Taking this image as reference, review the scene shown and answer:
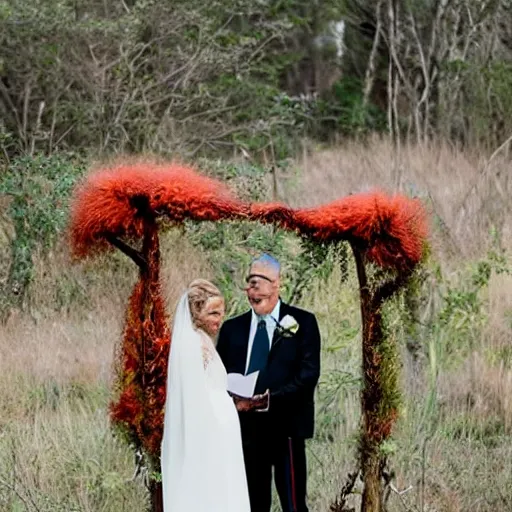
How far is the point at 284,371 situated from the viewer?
20.4 feet

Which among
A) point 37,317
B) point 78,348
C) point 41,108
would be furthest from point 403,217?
point 41,108

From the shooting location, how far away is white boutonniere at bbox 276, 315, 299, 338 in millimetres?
6166

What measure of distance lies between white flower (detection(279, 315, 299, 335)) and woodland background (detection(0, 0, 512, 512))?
355 mm

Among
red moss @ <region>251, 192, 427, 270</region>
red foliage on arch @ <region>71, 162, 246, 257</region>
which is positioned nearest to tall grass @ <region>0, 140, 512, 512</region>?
red moss @ <region>251, 192, 427, 270</region>

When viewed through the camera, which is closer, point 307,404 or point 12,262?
point 307,404

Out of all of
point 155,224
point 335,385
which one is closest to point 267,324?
point 155,224

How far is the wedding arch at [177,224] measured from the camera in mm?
Result: 6109

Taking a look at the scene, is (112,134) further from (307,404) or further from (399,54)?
(307,404)

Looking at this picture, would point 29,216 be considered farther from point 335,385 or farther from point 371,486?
point 371,486

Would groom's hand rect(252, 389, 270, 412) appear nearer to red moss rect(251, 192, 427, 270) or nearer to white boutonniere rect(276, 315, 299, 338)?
white boutonniere rect(276, 315, 299, 338)

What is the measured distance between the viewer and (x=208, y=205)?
6.10 metres

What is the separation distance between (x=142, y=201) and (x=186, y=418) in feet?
3.22

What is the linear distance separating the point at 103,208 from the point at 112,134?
34.0 ft

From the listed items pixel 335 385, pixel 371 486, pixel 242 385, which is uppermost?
pixel 242 385
